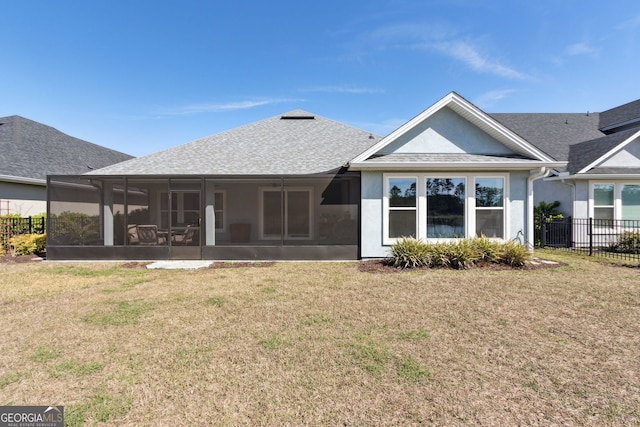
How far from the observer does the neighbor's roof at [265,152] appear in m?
11.7

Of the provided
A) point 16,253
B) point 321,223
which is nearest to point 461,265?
point 321,223

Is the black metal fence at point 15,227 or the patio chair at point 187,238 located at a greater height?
the black metal fence at point 15,227

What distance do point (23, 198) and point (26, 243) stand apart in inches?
172

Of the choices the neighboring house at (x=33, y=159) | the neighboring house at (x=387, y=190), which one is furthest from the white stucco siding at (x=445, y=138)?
the neighboring house at (x=33, y=159)

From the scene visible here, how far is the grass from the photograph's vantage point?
2.84 meters

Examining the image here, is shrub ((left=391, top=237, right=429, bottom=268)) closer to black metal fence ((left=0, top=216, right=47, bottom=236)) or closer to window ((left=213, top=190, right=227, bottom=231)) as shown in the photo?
window ((left=213, top=190, right=227, bottom=231))

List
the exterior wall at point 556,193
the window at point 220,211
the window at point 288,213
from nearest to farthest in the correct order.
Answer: the exterior wall at point 556,193
the window at point 288,213
the window at point 220,211

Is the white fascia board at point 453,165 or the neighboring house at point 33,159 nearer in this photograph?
the white fascia board at point 453,165

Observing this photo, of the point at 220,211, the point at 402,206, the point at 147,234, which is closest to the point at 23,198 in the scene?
the point at 147,234

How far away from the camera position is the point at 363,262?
396 inches

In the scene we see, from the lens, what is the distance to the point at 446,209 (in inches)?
405

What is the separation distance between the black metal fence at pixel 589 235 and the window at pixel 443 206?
5.02 meters

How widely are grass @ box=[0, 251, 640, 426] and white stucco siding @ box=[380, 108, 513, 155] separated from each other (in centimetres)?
518

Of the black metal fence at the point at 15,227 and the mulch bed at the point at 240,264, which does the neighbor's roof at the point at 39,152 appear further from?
the mulch bed at the point at 240,264
